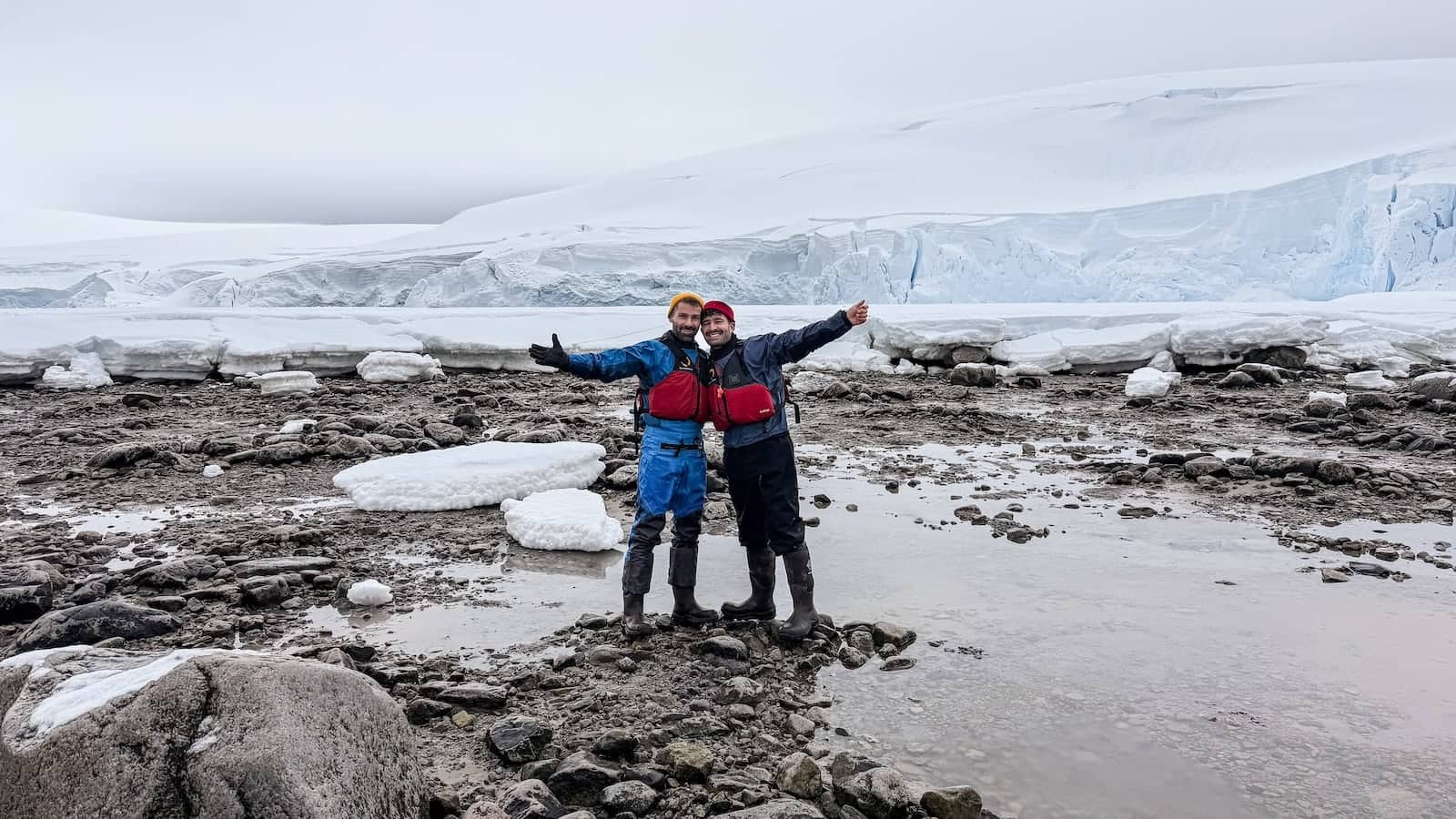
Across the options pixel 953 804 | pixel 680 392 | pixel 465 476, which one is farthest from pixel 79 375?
pixel 953 804

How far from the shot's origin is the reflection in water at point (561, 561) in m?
4.72

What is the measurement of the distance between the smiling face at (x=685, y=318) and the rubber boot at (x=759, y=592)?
944 mm

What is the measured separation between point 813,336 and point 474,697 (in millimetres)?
1870

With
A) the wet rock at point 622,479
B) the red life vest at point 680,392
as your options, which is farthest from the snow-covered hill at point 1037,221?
the red life vest at point 680,392

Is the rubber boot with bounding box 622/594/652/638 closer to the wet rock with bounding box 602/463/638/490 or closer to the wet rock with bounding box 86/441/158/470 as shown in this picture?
the wet rock with bounding box 602/463/638/490

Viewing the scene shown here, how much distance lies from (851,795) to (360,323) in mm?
13647

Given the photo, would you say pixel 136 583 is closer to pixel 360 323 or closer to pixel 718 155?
pixel 360 323

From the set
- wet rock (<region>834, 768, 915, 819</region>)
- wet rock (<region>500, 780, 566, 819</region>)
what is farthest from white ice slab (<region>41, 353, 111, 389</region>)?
wet rock (<region>834, 768, 915, 819</region>)

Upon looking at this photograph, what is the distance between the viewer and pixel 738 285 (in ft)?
83.5

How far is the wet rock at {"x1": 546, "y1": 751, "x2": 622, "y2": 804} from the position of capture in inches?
101

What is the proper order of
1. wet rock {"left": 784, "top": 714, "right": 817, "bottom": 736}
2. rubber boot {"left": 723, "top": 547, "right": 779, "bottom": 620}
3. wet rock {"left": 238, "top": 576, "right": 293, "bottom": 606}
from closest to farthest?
wet rock {"left": 784, "top": 714, "right": 817, "bottom": 736} < rubber boot {"left": 723, "top": 547, "right": 779, "bottom": 620} < wet rock {"left": 238, "top": 576, "right": 293, "bottom": 606}

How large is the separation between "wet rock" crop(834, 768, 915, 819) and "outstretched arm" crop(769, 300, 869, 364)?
1.68 m

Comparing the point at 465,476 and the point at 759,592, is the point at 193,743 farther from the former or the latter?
the point at 465,476

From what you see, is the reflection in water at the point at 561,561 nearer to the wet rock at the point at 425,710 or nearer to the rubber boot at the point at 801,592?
the rubber boot at the point at 801,592
